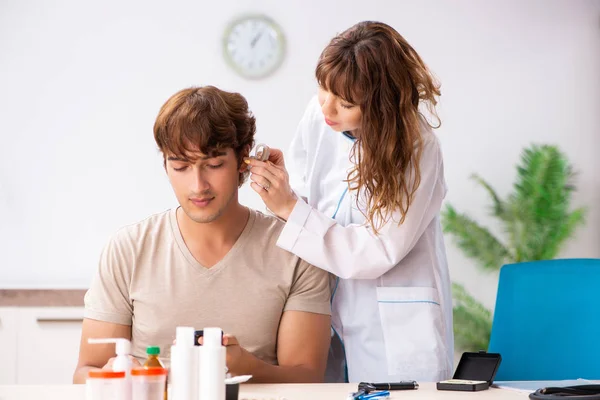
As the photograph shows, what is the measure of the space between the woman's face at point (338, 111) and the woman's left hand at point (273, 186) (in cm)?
17

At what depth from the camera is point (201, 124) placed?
1836 millimetres

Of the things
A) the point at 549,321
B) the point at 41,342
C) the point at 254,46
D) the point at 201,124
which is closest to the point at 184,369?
the point at 201,124

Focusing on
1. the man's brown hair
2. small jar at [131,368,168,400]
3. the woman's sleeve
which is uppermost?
the man's brown hair

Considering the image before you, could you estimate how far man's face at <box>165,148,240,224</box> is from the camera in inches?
72.2

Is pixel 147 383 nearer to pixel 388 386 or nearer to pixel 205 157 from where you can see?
pixel 388 386

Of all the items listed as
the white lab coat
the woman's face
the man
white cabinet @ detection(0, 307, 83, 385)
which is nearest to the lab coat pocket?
the white lab coat

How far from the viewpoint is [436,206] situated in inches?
77.4

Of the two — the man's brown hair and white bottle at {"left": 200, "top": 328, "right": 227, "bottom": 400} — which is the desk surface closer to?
white bottle at {"left": 200, "top": 328, "right": 227, "bottom": 400}

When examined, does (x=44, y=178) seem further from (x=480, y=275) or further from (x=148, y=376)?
(x=148, y=376)

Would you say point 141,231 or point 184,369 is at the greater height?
point 141,231

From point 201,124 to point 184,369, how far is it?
79cm

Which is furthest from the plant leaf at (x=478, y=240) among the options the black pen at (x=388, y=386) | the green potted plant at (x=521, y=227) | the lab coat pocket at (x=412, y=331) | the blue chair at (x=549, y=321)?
the black pen at (x=388, y=386)

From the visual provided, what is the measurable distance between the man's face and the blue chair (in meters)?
0.79

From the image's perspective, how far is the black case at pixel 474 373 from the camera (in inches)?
63.1
